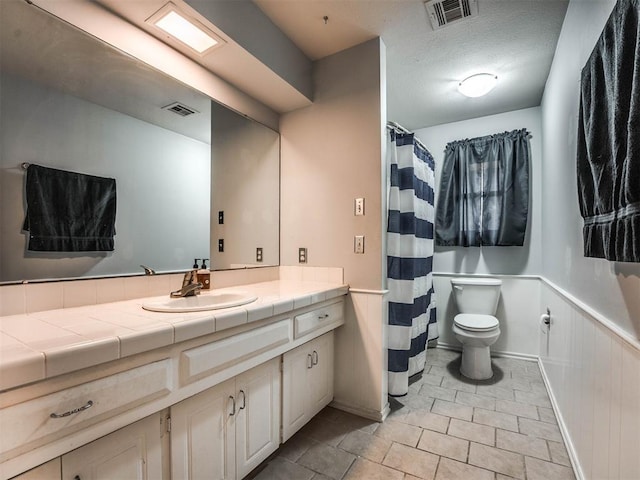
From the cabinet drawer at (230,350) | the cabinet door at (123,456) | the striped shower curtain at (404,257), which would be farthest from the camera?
the striped shower curtain at (404,257)

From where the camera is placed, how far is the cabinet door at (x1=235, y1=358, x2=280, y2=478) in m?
1.31

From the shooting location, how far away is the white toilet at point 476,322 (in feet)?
7.87

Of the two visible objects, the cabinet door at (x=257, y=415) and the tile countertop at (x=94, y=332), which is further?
the cabinet door at (x=257, y=415)

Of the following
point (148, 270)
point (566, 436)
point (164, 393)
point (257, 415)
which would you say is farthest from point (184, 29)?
point (566, 436)

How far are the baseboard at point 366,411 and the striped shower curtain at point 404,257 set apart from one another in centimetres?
16

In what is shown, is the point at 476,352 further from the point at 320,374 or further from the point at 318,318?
the point at 318,318

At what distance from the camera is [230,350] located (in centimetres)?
120

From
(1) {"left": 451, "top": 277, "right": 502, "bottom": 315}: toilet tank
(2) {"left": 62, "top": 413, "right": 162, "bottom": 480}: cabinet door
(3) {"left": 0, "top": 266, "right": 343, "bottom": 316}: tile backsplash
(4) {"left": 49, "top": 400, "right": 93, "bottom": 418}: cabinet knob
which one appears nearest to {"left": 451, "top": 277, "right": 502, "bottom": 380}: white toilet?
(1) {"left": 451, "top": 277, "right": 502, "bottom": 315}: toilet tank

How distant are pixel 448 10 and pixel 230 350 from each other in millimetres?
2160

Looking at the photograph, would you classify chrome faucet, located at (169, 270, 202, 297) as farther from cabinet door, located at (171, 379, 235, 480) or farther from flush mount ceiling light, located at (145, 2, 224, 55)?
flush mount ceiling light, located at (145, 2, 224, 55)

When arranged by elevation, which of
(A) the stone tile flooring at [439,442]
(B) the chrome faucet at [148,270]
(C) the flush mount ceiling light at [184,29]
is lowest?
(A) the stone tile flooring at [439,442]

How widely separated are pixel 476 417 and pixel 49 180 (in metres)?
2.61

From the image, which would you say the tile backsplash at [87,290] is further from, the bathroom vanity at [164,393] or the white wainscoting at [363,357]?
the white wainscoting at [363,357]

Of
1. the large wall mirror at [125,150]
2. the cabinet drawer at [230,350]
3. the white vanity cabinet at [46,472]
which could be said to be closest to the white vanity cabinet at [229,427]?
the cabinet drawer at [230,350]
